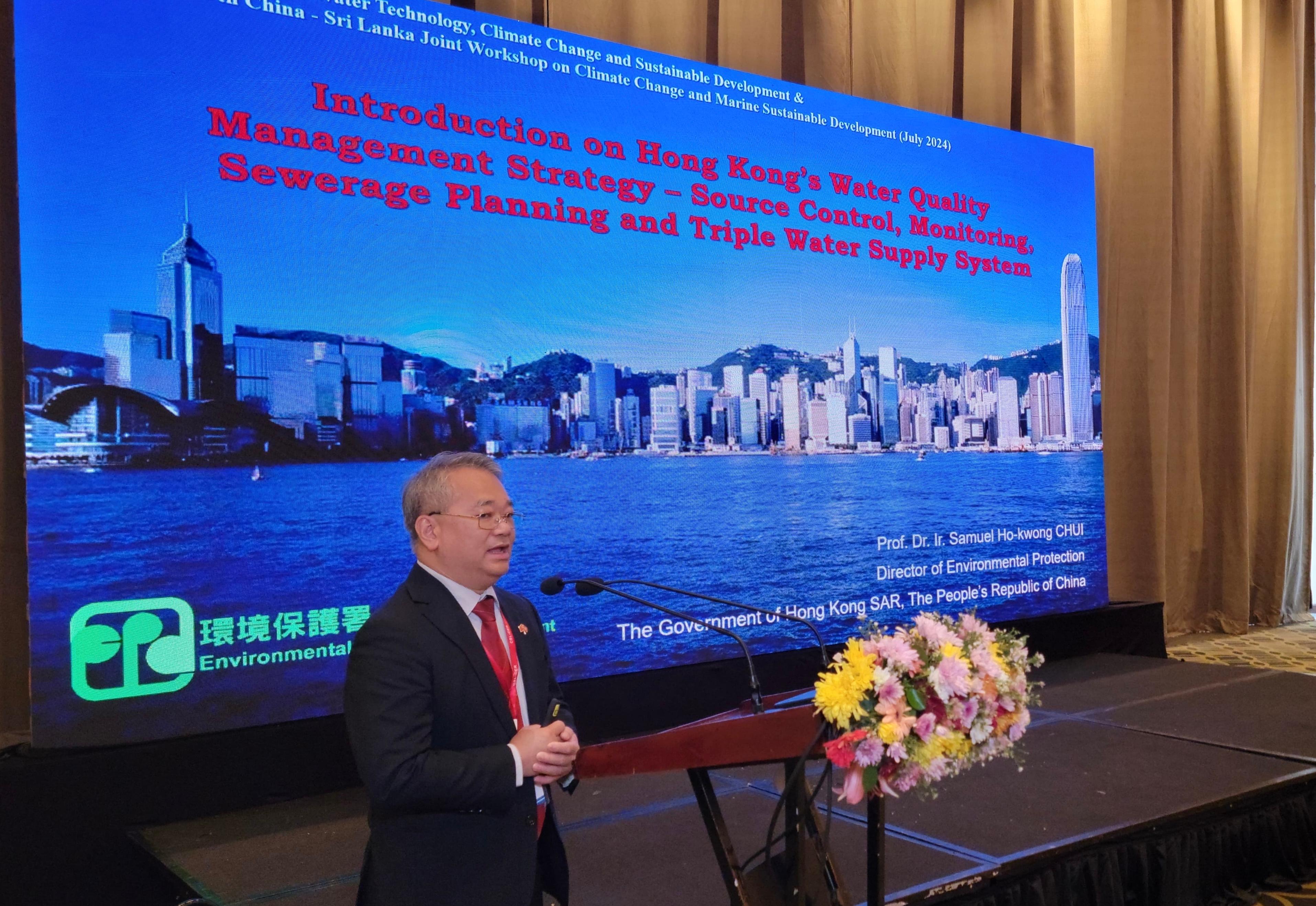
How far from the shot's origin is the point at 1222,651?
249 inches

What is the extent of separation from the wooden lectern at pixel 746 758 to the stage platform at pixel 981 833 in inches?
27.9

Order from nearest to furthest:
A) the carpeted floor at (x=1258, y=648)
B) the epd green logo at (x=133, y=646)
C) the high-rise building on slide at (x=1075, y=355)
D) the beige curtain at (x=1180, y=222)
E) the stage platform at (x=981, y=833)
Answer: the stage platform at (x=981, y=833), the epd green logo at (x=133, y=646), the high-rise building on slide at (x=1075, y=355), the carpeted floor at (x=1258, y=648), the beige curtain at (x=1180, y=222)

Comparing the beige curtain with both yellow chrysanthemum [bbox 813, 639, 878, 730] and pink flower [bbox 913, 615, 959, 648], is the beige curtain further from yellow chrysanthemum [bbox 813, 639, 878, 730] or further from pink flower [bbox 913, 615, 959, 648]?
yellow chrysanthemum [bbox 813, 639, 878, 730]

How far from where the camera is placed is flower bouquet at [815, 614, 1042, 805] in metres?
1.52

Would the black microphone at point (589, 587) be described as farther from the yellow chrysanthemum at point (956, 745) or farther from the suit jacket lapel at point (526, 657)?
the yellow chrysanthemum at point (956, 745)

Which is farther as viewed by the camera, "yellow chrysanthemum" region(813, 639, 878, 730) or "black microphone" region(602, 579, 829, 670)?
"black microphone" region(602, 579, 829, 670)

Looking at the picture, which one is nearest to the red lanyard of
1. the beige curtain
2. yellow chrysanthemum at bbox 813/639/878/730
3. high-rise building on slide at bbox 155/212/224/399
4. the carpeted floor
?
yellow chrysanthemum at bbox 813/639/878/730

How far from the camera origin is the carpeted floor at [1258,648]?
19.4 ft

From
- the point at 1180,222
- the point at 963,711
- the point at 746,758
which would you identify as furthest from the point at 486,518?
the point at 1180,222

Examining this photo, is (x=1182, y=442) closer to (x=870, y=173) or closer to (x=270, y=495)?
(x=870, y=173)

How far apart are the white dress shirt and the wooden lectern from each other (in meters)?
0.16

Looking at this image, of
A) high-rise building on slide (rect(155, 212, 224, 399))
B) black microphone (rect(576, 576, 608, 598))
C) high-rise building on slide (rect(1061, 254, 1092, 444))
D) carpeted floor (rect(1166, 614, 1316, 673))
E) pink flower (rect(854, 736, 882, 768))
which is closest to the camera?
pink flower (rect(854, 736, 882, 768))

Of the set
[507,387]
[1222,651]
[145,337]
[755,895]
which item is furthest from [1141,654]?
[145,337]

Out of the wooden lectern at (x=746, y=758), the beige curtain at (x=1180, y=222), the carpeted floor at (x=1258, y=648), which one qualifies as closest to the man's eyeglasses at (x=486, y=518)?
the wooden lectern at (x=746, y=758)
